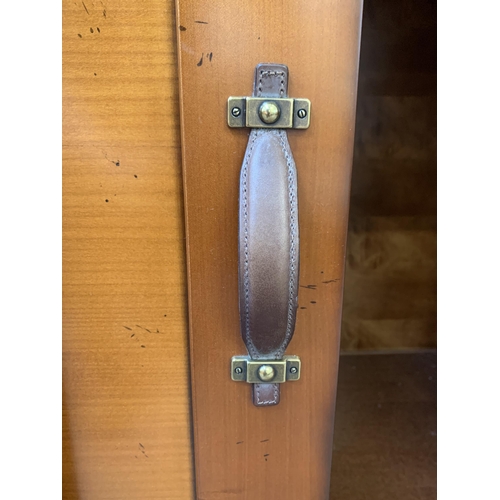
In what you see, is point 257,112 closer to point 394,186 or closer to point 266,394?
point 266,394

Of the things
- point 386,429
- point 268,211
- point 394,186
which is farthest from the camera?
point 394,186

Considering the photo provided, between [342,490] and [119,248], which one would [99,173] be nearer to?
[119,248]

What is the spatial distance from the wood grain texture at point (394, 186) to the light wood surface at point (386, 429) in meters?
0.09

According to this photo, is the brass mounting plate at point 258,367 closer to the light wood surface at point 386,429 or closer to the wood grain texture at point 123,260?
the wood grain texture at point 123,260

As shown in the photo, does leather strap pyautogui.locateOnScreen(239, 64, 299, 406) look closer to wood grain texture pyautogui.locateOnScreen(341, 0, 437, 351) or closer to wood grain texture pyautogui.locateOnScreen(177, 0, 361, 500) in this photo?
wood grain texture pyautogui.locateOnScreen(177, 0, 361, 500)

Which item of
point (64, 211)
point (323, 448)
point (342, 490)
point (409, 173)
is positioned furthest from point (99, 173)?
point (409, 173)

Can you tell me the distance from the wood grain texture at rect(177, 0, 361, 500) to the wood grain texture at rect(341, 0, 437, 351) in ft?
2.16

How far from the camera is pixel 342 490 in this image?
0.65m

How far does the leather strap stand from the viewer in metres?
0.30

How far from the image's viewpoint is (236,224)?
33 cm

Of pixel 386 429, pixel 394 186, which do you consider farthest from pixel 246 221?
pixel 394 186

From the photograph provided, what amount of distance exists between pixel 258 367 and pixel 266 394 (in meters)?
0.03

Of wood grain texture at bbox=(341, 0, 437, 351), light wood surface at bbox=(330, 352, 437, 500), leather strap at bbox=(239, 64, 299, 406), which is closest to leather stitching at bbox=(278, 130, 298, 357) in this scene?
leather strap at bbox=(239, 64, 299, 406)

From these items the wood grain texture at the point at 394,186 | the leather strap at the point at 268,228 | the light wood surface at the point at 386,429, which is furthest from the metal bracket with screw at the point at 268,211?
the wood grain texture at the point at 394,186
